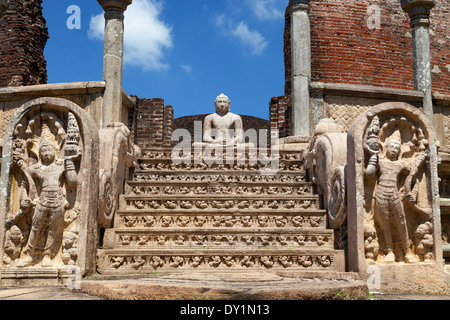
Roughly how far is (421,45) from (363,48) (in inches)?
168

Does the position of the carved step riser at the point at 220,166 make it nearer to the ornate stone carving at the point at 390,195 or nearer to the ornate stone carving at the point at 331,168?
the ornate stone carving at the point at 331,168

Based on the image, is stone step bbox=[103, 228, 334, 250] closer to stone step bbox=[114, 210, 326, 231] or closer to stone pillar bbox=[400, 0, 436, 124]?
stone step bbox=[114, 210, 326, 231]

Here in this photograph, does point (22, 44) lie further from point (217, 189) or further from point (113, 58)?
point (217, 189)

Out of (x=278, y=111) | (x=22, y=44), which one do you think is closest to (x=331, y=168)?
(x=278, y=111)

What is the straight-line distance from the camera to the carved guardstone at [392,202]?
481 cm

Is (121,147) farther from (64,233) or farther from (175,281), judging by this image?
(175,281)

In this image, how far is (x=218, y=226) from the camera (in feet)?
19.0

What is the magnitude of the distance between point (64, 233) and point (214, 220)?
1.76 m

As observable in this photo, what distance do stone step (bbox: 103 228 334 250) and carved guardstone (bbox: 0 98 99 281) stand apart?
1.70 feet

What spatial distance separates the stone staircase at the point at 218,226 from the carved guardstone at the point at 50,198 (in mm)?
427
